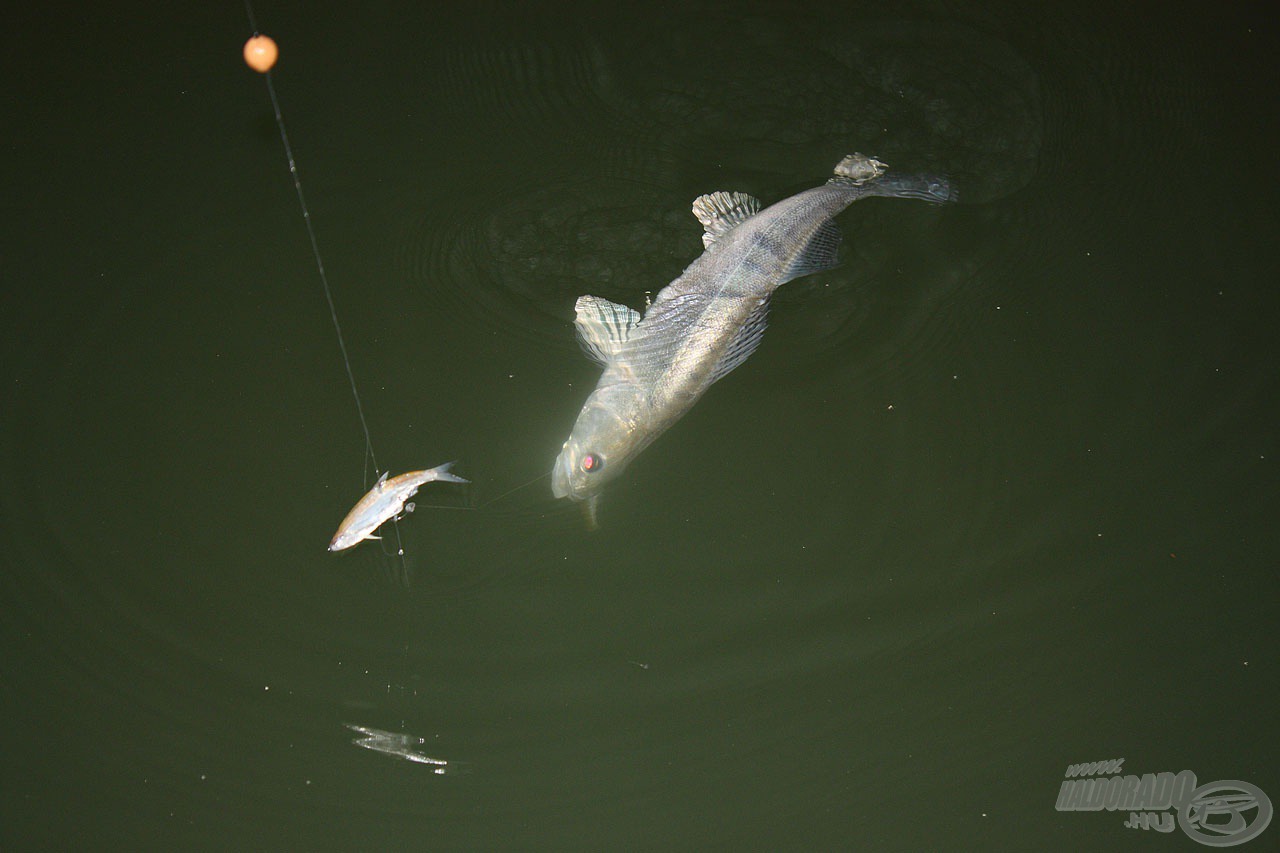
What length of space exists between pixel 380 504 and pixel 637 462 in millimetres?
988

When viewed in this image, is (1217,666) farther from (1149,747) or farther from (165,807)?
(165,807)

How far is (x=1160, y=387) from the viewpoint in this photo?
420cm

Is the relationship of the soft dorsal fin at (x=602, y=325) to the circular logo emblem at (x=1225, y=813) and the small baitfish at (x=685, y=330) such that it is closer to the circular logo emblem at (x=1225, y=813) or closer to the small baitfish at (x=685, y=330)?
the small baitfish at (x=685, y=330)

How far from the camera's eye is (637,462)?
3.89m

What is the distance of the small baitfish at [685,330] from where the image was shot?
3686 millimetres

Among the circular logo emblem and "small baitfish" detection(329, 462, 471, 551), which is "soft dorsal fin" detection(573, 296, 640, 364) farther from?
the circular logo emblem

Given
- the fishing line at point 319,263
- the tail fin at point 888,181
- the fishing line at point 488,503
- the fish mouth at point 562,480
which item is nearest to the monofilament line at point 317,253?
the fishing line at point 319,263

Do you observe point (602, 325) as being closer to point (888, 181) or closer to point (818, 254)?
point (818, 254)

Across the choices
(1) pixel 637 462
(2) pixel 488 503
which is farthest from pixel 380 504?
(1) pixel 637 462

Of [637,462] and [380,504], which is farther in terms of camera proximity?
[637,462]

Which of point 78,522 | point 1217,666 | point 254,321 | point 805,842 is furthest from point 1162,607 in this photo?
point 78,522

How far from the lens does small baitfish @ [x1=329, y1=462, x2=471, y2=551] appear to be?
3438 millimetres

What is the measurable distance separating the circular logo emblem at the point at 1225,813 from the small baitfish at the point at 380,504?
9.71ft

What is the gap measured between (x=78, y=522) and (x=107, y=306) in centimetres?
87
